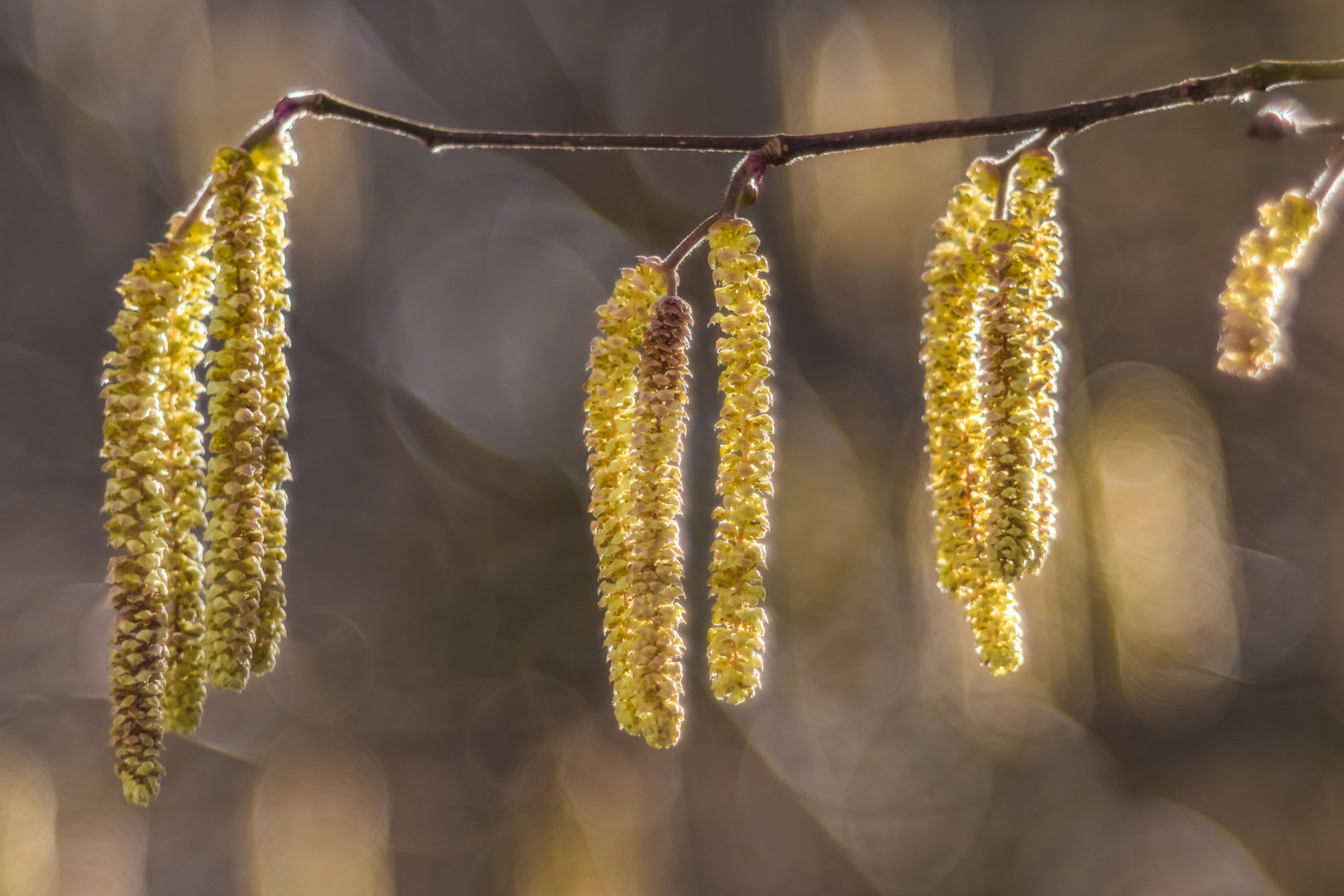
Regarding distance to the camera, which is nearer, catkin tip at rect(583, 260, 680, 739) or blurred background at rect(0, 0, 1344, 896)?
catkin tip at rect(583, 260, 680, 739)

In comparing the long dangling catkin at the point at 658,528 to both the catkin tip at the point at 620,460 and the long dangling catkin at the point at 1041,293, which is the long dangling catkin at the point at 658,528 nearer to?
the catkin tip at the point at 620,460

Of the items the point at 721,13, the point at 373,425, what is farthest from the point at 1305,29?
the point at 373,425

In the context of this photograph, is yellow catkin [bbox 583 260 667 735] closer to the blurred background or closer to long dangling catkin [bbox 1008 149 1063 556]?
long dangling catkin [bbox 1008 149 1063 556]

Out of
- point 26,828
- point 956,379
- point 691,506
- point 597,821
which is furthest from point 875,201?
point 26,828

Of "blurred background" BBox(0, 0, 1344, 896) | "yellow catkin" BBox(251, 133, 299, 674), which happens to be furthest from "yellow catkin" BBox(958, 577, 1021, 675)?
"blurred background" BBox(0, 0, 1344, 896)

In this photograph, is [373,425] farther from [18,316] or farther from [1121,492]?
[1121,492]

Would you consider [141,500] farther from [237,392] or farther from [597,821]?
[597,821]
